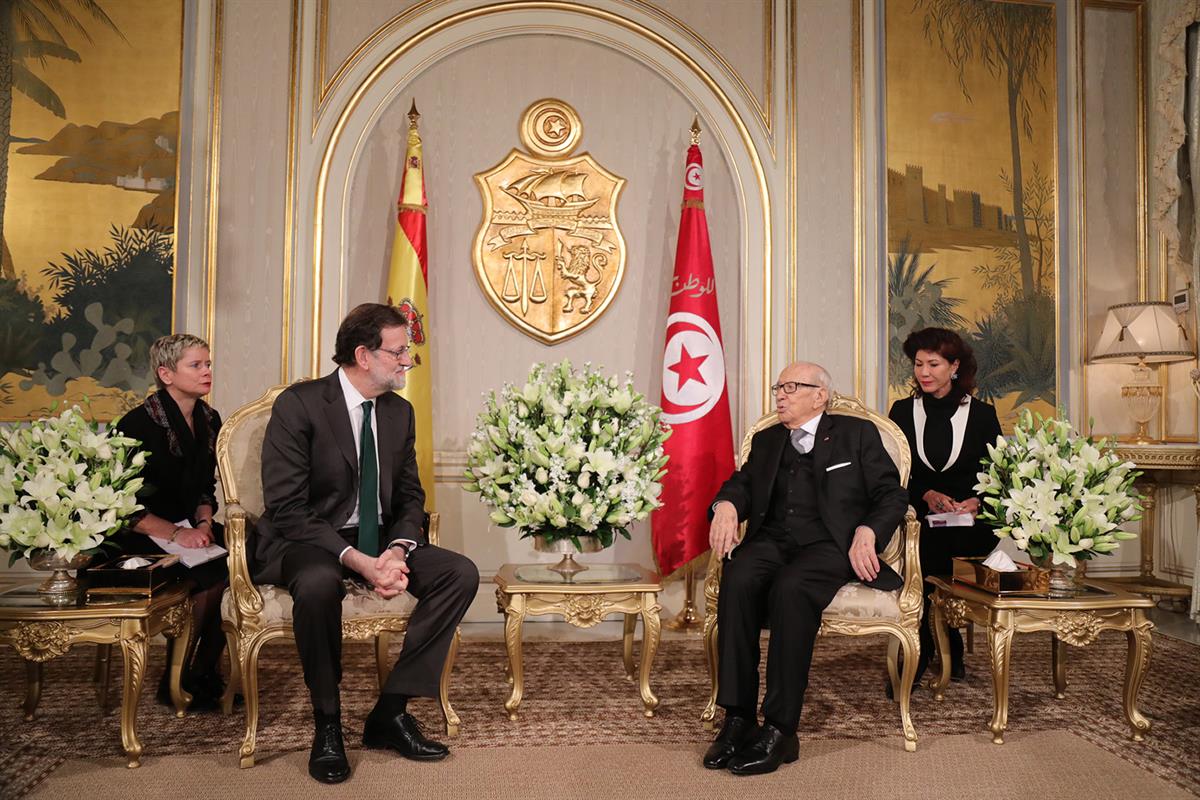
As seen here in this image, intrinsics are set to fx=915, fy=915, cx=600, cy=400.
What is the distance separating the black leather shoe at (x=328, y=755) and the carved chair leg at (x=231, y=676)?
0.59 meters

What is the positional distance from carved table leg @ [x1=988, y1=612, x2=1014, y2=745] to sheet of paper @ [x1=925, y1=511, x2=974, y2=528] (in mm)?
773

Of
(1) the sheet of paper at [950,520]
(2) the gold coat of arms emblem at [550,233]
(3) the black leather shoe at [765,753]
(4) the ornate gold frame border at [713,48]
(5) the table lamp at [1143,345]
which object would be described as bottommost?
(3) the black leather shoe at [765,753]

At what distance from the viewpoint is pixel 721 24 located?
5.90 m

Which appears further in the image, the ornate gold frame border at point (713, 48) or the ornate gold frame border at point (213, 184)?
the ornate gold frame border at point (713, 48)

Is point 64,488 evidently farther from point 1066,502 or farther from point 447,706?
point 1066,502

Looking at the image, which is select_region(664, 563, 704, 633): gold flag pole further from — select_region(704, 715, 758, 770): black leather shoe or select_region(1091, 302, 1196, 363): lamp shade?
select_region(1091, 302, 1196, 363): lamp shade

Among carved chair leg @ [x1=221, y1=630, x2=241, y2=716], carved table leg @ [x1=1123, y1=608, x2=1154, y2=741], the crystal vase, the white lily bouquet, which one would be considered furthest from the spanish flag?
carved table leg @ [x1=1123, y1=608, x2=1154, y2=741]

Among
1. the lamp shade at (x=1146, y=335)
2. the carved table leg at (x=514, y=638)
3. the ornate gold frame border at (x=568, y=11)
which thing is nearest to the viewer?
the carved table leg at (x=514, y=638)

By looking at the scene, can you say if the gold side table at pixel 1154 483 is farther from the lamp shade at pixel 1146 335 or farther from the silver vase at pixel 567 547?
the silver vase at pixel 567 547

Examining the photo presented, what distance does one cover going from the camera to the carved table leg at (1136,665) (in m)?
3.48

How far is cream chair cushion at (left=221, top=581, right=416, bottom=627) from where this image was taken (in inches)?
127

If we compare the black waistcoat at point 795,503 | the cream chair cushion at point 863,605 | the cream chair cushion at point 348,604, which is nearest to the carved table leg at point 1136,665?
the cream chair cushion at point 863,605

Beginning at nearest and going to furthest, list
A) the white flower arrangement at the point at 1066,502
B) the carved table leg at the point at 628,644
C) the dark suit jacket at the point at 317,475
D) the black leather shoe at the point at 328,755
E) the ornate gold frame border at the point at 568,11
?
the black leather shoe at the point at 328,755 → the dark suit jacket at the point at 317,475 → the white flower arrangement at the point at 1066,502 → the carved table leg at the point at 628,644 → the ornate gold frame border at the point at 568,11

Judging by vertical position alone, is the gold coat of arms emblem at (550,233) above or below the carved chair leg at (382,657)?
above
